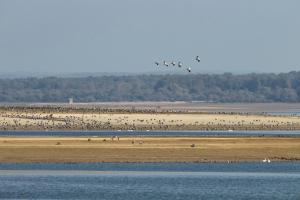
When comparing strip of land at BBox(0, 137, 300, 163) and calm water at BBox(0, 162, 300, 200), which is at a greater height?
strip of land at BBox(0, 137, 300, 163)

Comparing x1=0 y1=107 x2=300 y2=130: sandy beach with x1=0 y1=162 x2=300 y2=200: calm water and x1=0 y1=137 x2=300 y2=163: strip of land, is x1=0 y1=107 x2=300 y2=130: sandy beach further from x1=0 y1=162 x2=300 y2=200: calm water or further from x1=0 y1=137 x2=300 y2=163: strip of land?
x1=0 y1=162 x2=300 y2=200: calm water

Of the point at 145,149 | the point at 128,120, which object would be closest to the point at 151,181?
the point at 145,149

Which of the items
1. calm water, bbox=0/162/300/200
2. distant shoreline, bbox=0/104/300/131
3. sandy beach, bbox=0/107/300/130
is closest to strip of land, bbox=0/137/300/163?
calm water, bbox=0/162/300/200

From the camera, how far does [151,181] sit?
5291 cm

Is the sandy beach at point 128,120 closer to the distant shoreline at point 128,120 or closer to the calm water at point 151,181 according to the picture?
the distant shoreline at point 128,120

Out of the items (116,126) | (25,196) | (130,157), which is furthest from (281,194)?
(116,126)

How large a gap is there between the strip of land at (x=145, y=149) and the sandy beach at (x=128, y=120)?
20.5m

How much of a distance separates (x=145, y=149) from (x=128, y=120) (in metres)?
35.4

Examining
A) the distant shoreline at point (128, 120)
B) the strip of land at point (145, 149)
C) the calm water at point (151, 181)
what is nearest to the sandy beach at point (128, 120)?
the distant shoreline at point (128, 120)

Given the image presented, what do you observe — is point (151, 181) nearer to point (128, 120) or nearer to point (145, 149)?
point (145, 149)

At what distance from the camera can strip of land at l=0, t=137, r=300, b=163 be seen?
201 ft

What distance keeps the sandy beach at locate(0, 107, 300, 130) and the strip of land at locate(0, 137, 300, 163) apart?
20490 millimetres

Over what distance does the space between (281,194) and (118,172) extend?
951 centimetres

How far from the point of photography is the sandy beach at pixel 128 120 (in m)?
94.2
